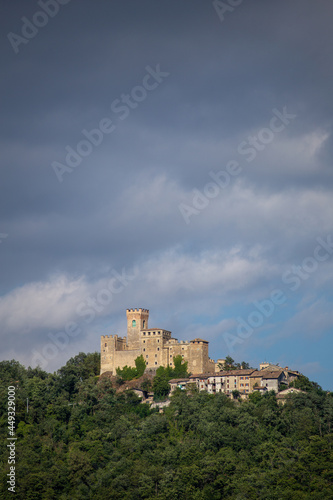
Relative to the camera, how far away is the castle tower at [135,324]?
113812 mm

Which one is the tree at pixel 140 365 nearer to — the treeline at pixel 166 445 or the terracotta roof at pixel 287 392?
the treeline at pixel 166 445

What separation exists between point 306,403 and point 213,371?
20.4 meters

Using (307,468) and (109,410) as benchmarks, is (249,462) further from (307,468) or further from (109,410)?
(109,410)

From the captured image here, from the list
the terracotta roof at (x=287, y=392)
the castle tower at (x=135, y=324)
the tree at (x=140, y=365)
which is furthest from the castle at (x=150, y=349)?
the terracotta roof at (x=287, y=392)

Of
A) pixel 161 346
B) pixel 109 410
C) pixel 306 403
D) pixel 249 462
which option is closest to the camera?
pixel 249 462

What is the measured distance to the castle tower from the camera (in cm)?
11381

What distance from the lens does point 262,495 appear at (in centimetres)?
7706

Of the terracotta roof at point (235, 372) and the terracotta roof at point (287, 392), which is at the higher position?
the terracotta roof at point (235, 372)

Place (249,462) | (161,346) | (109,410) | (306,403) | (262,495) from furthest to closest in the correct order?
(161,346), (109,410), (306,403), (249,462), (262,495)

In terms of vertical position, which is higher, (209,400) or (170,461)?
(209,400)

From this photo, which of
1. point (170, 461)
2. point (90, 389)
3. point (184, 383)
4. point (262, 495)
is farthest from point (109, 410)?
point (262, 495)

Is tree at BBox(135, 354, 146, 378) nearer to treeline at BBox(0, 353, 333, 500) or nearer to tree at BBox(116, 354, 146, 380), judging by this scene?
tree at BBox(116, 354, 146, 380)

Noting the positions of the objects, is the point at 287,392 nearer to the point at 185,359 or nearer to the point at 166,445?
the point at 185,359

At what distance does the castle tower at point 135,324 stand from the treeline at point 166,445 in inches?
338
